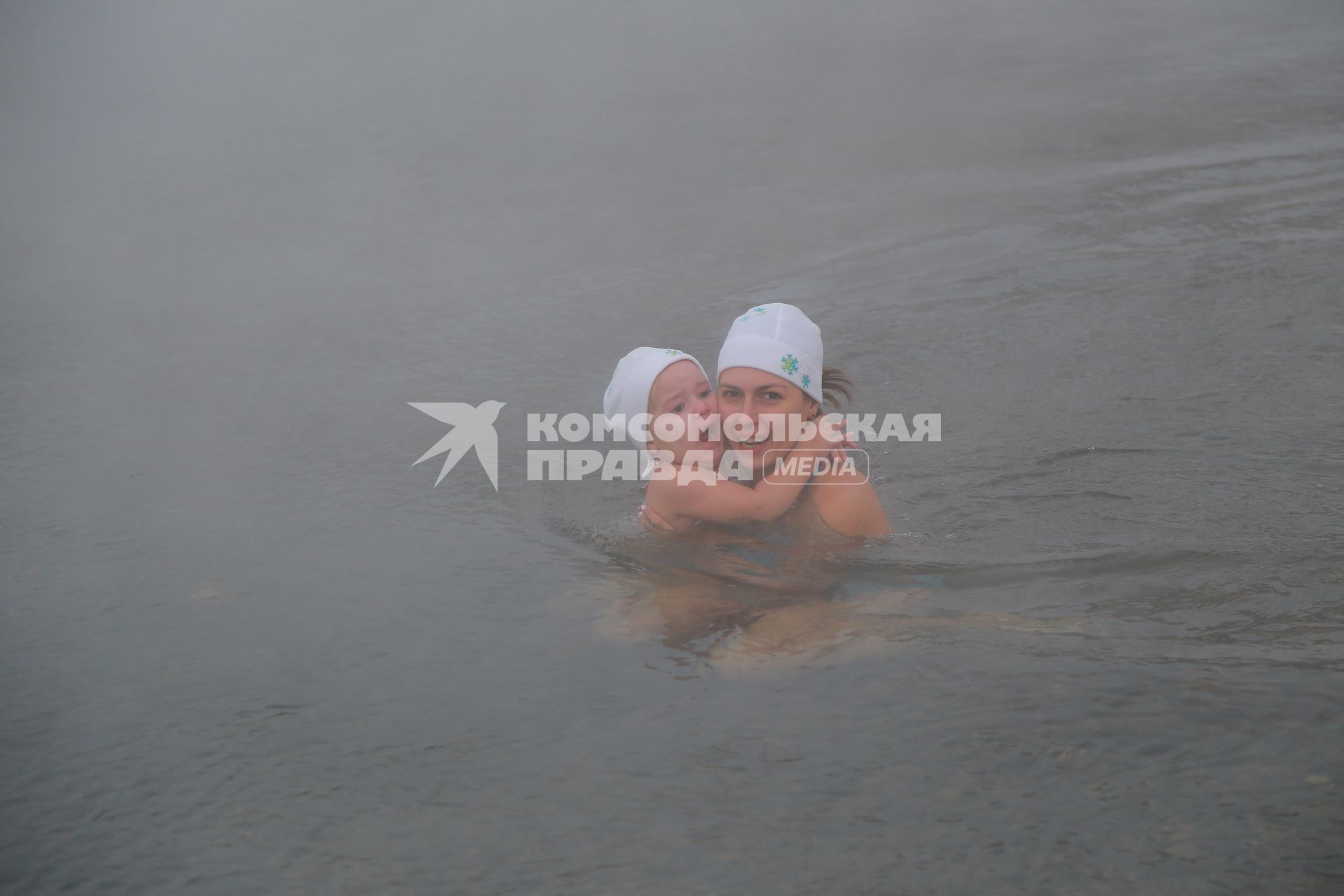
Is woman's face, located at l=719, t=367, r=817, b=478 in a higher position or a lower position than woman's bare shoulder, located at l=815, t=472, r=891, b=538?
higher

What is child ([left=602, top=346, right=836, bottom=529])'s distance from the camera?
368 cm

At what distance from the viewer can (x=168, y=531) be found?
404 centimetres

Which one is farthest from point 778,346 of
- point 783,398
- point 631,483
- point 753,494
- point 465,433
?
point 465,433

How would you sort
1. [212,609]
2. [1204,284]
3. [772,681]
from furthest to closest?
[1204,284], [212,609], [772,681]

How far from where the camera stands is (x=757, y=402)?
12.1 feet

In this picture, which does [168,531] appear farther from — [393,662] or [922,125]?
[922,125]

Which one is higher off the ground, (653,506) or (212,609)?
(653,506)

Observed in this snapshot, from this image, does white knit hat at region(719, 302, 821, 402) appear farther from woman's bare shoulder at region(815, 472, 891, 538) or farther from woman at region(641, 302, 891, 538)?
woman's bare shoulder at region(815, 472, 891, 538)

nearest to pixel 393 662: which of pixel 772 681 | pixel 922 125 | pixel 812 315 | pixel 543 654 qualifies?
pixel 543 654

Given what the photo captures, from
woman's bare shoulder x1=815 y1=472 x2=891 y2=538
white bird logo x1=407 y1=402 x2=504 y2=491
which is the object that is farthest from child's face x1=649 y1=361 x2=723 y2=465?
white bird logo x1=407 y1=402 x2=504 y2=491

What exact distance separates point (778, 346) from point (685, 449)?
1.43 ft

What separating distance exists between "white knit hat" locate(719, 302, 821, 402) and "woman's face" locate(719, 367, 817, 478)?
0.03m

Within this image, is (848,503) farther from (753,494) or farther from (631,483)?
(631,483)

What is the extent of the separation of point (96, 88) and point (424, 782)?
9.02m
